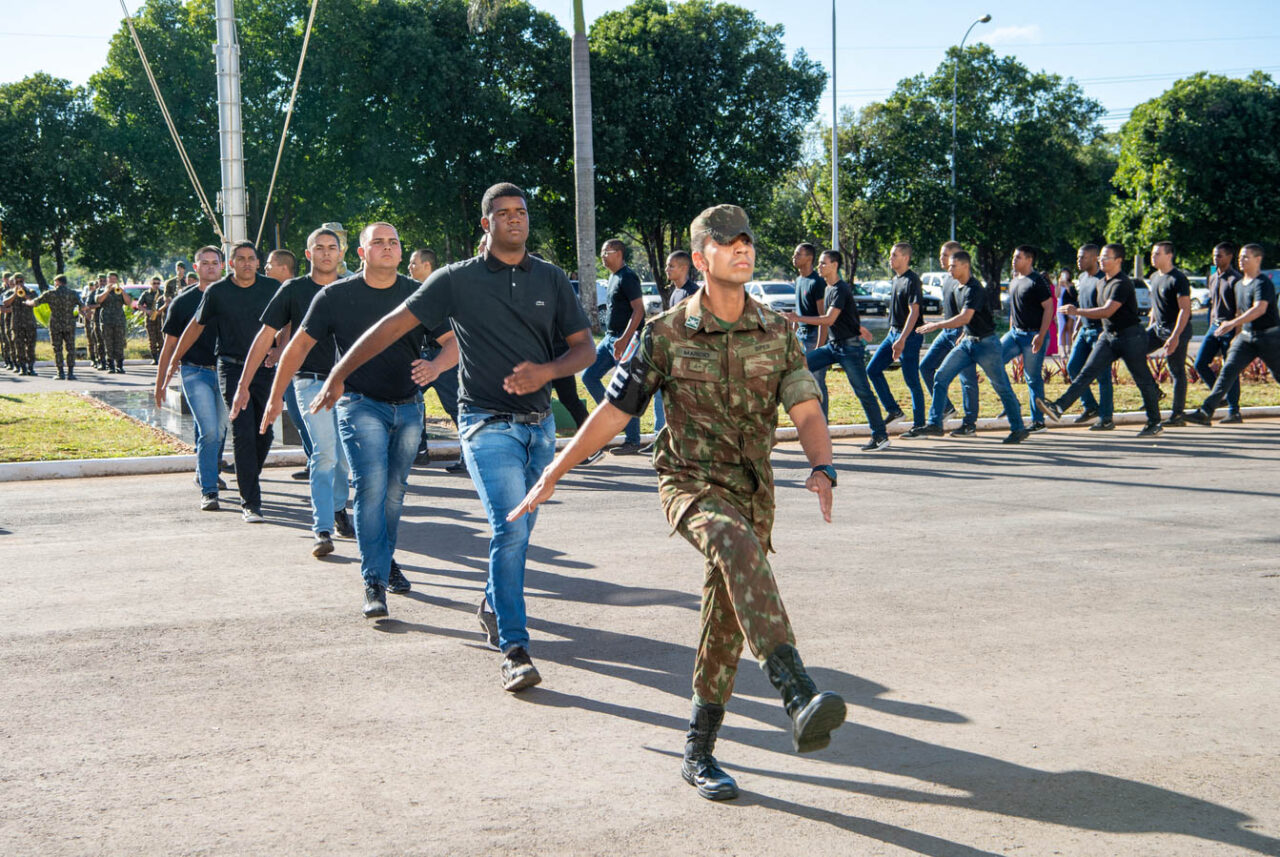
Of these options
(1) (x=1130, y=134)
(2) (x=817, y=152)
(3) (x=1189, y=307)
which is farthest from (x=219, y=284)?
(2) (x=817, y=152)

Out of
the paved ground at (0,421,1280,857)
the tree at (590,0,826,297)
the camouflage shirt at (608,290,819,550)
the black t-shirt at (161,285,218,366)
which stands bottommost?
the paved ground at (0,421,1280,857)

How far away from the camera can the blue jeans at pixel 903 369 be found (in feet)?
41.3

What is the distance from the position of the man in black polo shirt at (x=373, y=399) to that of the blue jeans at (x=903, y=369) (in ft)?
22.7

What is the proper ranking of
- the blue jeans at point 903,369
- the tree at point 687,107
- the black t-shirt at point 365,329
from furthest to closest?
the tree at point 687,107, the blue jeans at point 903,369, the black t-shirt at point 365,329

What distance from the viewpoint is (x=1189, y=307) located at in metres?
13.6

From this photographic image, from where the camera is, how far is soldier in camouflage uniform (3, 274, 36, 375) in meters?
24.3

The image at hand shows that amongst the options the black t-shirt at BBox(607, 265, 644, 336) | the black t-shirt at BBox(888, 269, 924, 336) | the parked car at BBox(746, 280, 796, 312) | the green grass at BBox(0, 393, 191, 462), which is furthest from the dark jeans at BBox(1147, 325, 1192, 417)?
the parked car at BBox(746, 280, 796, 312)

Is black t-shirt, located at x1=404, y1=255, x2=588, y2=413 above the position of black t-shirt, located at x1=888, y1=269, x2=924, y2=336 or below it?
below

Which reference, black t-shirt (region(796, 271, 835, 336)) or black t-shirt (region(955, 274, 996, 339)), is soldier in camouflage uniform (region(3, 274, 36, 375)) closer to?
black t-shirt (region(796, 271, 835, 336))

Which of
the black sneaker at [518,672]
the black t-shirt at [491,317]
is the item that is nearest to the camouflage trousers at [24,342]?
the black t-shirt at [491,317]

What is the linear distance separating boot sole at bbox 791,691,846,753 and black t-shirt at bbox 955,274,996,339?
947 cm

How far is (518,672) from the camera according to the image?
16.2 ft

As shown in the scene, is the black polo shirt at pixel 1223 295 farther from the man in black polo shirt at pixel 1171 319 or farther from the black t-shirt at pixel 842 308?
the black t-shirt at pixel 842 308

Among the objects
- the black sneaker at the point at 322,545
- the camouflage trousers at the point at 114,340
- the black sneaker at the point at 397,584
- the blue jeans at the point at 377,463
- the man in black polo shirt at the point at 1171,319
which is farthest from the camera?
the camouflage trousers at the point at 114,340
